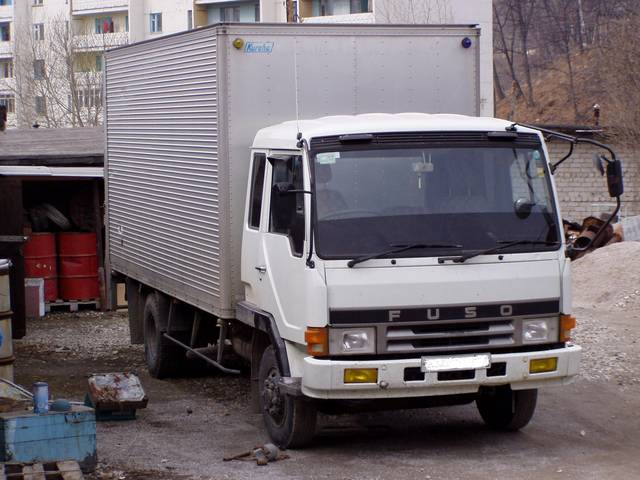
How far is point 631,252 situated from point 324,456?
492 inches

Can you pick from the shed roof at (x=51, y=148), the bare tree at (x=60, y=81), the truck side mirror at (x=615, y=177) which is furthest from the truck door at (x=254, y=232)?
the bare tree at (x=60, y=81)

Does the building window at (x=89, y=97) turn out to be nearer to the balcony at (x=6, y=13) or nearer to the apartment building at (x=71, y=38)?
the apartment building at (x=71, y=38)

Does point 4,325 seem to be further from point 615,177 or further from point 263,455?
point 615,177

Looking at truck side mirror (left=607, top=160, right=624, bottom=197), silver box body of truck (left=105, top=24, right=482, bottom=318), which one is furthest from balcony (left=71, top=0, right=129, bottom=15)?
truck side mirror (left=607, top=160, right=624, bottom=197)

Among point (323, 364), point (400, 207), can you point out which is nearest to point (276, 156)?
point (400, 207)

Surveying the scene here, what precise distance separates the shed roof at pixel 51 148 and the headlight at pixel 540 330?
39.9 ft

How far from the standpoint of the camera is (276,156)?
877cm

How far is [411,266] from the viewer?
26.5 feet

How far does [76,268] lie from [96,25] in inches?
2177

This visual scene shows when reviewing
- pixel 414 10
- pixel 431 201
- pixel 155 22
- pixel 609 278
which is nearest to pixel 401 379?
pixel 431 201

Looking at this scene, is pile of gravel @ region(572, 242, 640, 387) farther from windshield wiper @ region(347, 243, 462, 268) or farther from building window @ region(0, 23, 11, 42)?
building window @ region(0, 23, 11, 42)

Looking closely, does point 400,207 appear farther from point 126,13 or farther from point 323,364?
point 126,13

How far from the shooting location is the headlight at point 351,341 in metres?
8.00

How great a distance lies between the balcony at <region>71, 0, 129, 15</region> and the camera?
68681mm
